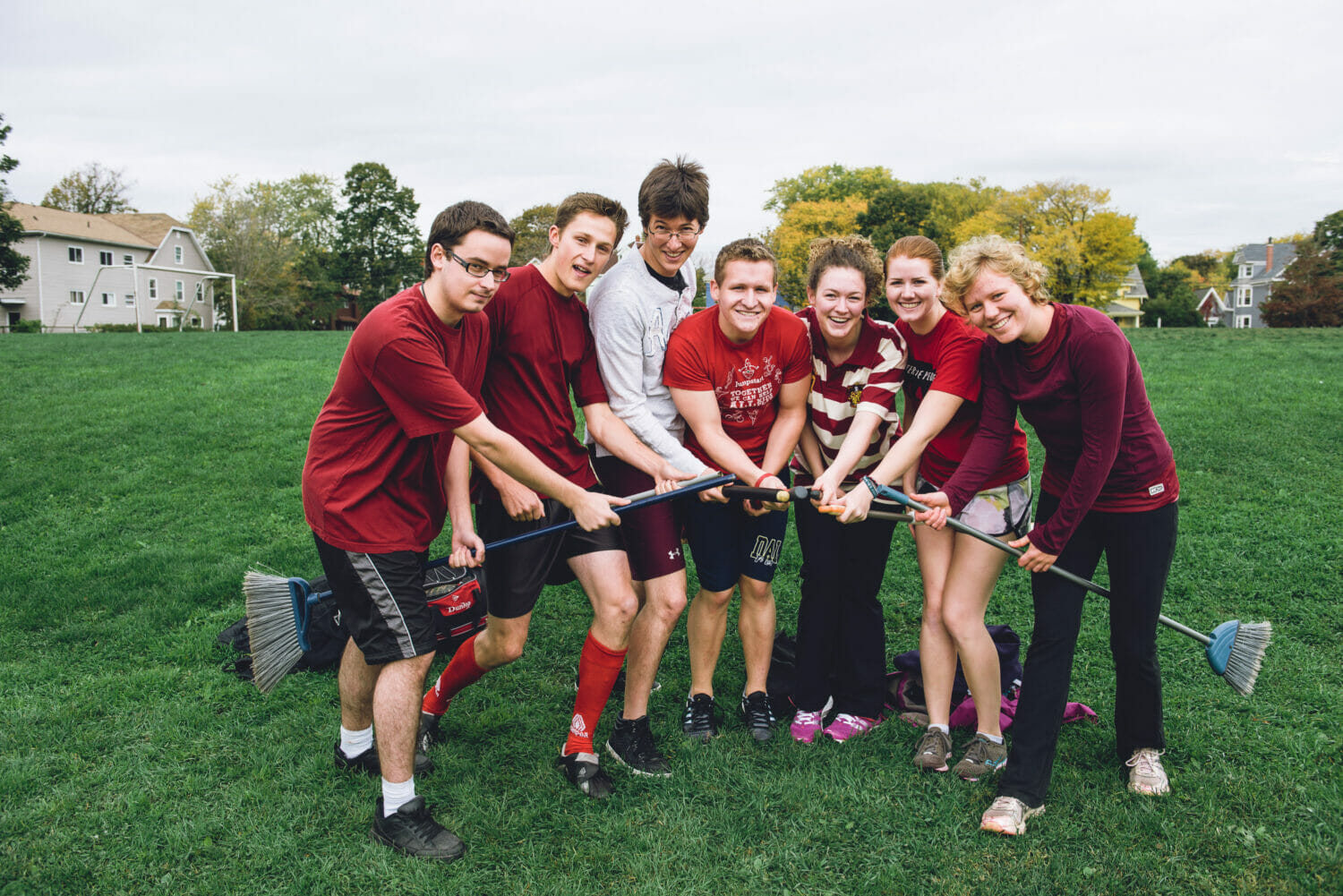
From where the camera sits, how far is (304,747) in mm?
3697

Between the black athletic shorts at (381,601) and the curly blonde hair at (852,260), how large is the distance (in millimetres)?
2088

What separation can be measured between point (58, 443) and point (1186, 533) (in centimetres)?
1133

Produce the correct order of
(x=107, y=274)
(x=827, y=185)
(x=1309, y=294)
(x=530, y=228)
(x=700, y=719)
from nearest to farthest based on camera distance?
(x=700, y=719) < (x=1309, y=294) < (x=107, y=274) < (x=530, y=228) < (x=827, y=185)

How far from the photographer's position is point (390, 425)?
2.97 meters

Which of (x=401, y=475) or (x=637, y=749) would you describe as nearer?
(x=401, y=475)

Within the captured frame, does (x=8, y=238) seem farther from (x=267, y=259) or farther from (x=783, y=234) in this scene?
(x=783, y=234)

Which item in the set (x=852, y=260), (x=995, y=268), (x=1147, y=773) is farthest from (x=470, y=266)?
(x=1147, y=773)

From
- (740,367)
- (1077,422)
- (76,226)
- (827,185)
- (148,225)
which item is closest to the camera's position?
→ (1077,422)

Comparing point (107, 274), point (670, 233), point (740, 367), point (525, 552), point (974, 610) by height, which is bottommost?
point (974, 610)

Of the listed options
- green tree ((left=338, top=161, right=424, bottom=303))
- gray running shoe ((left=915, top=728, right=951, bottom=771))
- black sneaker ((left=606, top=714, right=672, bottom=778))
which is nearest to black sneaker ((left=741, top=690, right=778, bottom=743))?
black sneaker ((left=606, top=714, right=672, bottom=778))

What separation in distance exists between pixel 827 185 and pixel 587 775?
64814 mm

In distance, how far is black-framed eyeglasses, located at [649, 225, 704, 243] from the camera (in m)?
3.48

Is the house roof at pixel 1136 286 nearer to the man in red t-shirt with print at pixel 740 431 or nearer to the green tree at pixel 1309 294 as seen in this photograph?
the green tree at pixel 1309 294

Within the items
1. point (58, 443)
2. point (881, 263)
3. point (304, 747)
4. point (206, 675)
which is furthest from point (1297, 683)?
point (58, 443)
